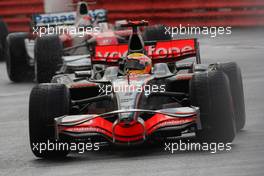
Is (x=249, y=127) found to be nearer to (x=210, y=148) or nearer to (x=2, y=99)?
(x=210, y=148)

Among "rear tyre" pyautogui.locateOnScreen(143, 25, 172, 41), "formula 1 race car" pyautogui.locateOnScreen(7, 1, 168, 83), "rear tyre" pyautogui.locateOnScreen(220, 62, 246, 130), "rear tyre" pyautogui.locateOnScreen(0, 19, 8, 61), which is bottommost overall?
"rear tyre" pyautogui.locateOnScreen(0, 19, 8, 61)

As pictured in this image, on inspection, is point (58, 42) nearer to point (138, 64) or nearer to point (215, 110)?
point (138, 64)

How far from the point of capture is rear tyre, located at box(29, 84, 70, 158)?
1061cm

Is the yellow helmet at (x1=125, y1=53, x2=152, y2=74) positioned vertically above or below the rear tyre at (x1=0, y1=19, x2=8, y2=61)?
above

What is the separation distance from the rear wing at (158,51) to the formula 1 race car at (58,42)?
3086mm

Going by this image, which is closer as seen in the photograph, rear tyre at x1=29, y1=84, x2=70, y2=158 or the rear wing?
rear tyre at x1=29, y1=84, x2=70, y2=158

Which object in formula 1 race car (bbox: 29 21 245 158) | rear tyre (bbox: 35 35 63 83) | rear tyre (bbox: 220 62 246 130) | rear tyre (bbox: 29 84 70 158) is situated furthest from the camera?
rear tyre (bbox: 35 35 63 83)

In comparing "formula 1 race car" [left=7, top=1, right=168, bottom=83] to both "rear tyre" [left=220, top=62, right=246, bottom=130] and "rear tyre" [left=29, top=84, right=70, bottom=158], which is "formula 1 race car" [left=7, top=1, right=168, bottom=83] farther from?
"rear tyre" [left=29, top=84, right=70, bottom=158]

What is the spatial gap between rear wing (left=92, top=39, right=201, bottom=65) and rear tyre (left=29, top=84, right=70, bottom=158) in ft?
8.55

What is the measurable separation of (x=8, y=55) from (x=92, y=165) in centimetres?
1004

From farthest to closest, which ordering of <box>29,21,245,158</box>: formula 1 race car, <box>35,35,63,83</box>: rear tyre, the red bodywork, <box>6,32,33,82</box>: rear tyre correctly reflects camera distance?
<box>6,32,33,82</box>: rear tyre, <box>35,35,63,83</box>: rear tyre, <box>29,21,245,158</box>: formula 1 race car, the red bodywork

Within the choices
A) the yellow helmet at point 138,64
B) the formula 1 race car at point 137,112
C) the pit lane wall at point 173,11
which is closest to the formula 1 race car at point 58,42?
the yellow helmet at point 138,64

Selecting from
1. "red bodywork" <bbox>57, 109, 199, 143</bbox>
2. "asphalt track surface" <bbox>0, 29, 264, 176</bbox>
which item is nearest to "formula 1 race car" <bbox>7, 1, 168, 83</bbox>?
"asphalt track surface" <bbox>0, 29, 264, 176</bbox>

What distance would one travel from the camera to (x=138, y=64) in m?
12.1
